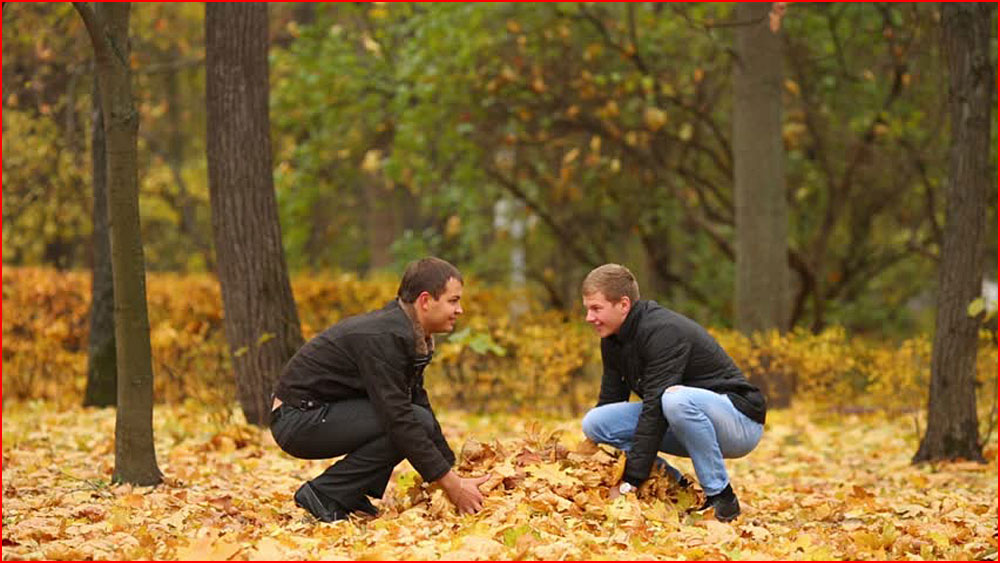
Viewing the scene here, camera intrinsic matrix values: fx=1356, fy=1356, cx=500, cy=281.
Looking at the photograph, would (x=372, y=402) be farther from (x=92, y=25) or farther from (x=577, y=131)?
(x=577, y=131)

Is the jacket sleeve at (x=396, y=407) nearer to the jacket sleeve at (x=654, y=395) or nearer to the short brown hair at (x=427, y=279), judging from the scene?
the short brown hair at (x=427, y=279)

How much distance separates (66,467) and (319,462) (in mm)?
1520

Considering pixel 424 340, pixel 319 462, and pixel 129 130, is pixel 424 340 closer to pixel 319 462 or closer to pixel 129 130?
pixel 129 130

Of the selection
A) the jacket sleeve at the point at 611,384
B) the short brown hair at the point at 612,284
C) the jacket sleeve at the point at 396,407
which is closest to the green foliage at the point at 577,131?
the jacket sleeve at the point at 611,384

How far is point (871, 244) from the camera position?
1670 cm

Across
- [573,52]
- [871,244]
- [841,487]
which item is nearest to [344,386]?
[841,487]

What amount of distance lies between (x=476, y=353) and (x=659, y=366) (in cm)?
554

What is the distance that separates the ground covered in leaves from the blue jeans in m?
0.14

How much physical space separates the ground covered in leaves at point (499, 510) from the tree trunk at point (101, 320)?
2057mm

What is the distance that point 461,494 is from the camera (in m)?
5.92

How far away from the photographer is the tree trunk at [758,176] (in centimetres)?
1212

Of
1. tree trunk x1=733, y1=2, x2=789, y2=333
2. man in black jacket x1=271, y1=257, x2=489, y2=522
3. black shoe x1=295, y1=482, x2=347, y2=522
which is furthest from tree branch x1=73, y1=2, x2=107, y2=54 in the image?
tree trunk x1=733, y1=2, x2=789, y2=333

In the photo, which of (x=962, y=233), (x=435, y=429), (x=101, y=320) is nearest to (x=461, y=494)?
(x=435, y=429)

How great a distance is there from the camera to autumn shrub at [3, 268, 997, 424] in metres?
11.6
